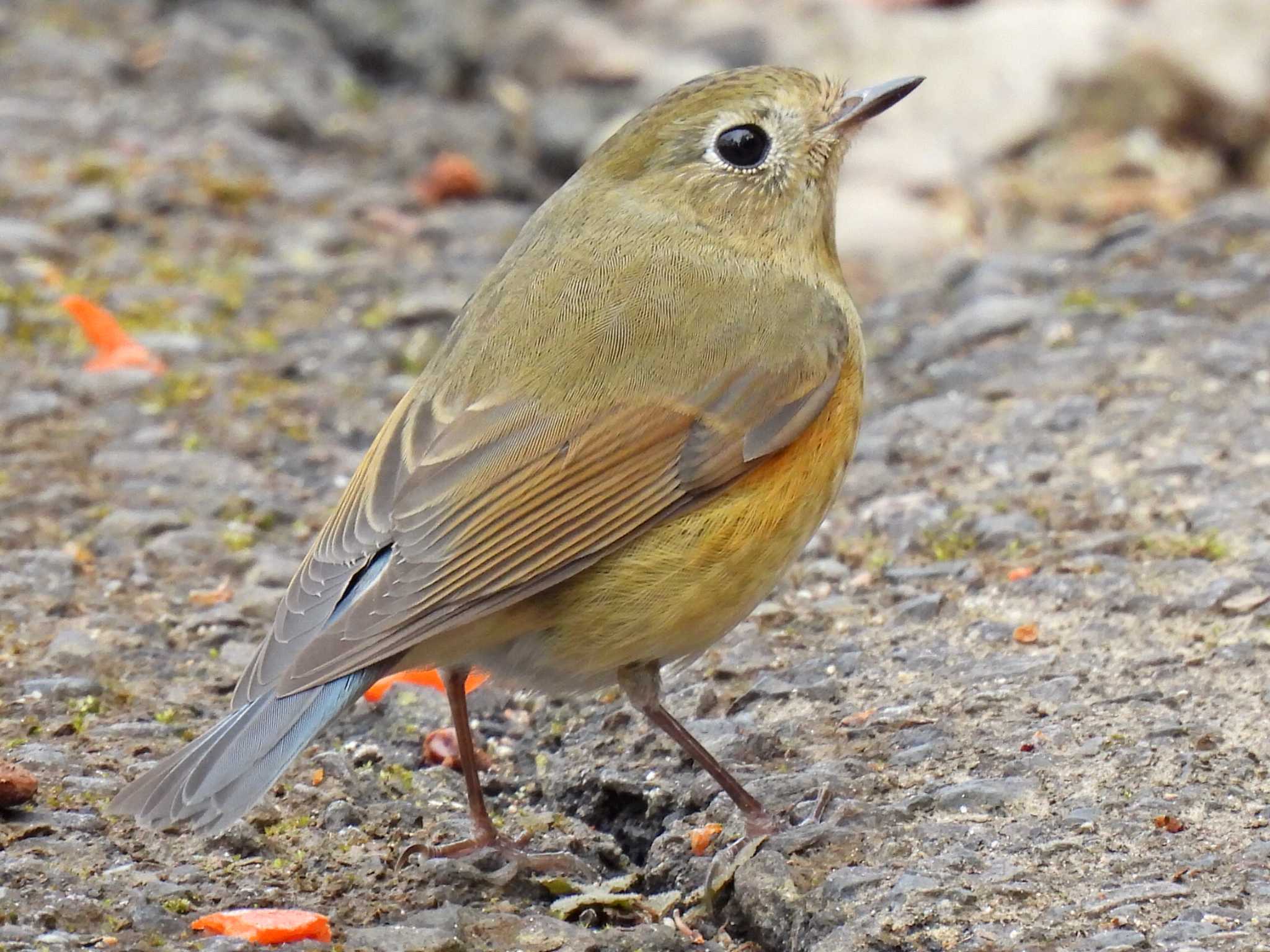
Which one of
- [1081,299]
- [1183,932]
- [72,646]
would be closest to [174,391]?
[72,646]

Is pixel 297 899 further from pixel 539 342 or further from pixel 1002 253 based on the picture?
pixel 1002 253

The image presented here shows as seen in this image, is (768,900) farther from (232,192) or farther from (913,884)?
(232,192)

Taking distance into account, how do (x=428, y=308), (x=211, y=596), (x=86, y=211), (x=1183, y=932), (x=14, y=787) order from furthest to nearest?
(x=86, y=211) → (x=428, y=308) → (x=211, y=596) → (x=14, y=787) → (x=1183, y=932)

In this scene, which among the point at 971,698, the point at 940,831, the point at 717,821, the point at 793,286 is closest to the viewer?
the point at 940,831

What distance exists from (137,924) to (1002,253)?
4.23m

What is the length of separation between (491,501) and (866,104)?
4.43ft

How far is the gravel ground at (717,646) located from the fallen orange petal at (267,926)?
0.05m

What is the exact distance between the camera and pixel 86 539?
4.59 m

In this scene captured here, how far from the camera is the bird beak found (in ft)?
13.9

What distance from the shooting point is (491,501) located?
3.55m

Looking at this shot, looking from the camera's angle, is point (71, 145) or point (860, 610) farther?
point (71, 145)

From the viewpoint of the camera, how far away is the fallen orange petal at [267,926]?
2973mm

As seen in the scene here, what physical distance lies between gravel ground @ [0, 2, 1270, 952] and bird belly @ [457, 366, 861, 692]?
0.32 metres

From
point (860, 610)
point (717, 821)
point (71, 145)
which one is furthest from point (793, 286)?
point (71, 145)
